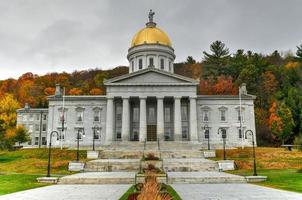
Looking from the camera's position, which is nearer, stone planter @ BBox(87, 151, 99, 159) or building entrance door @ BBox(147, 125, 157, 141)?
stone planter @ BBox(87, 151, 99, 159)

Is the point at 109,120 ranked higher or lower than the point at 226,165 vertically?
higher

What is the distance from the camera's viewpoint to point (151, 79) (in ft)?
176

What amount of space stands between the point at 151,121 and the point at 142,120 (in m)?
3.85

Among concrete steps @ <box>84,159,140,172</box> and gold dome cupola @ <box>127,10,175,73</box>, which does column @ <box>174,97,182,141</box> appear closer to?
gold dome cupola @ <box>127,10,175,73</box>

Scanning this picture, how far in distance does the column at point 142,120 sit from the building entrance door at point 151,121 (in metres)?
2.88

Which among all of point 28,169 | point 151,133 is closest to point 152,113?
point 151,133

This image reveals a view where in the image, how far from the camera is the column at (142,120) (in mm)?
52125

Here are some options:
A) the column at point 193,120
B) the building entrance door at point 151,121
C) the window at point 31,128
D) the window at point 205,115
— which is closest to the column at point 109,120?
the building entrance door at point 151,121

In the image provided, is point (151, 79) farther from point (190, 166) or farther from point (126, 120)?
point (190, 166)

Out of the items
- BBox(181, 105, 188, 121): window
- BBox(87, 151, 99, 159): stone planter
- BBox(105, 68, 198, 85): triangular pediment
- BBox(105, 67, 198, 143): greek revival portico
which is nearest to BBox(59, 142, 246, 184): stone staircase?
BBox(87, 151, 99, 159): stone planter

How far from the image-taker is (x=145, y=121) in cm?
5275

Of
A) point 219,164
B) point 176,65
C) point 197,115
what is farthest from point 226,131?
point 176,65

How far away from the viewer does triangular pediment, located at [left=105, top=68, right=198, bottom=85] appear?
53.2 m

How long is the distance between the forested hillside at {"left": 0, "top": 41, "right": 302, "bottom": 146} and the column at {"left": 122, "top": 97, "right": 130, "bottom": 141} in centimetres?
1457
